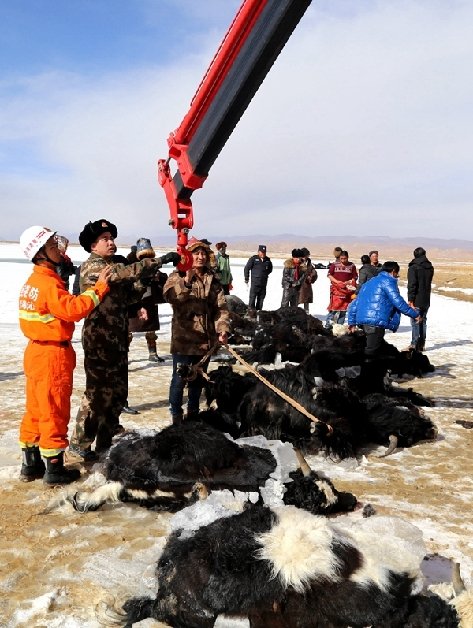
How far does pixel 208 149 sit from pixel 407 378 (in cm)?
521

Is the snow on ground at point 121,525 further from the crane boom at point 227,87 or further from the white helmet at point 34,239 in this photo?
the crane boom at point 227,87

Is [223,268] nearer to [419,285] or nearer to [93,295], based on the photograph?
[419,285]

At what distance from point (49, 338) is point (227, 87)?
147 inches

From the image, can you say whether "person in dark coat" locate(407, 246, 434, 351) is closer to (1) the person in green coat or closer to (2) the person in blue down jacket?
(2) the person in blue down jacket

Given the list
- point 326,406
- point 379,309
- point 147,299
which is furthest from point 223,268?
point 326,406

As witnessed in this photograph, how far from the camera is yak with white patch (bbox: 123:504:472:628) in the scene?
2283 mm

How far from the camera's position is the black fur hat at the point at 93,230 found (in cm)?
478

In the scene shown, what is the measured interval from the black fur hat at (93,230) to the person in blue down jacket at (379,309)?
4543 mm

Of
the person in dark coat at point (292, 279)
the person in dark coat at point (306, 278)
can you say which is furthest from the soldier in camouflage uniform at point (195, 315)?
the person in dark coat at point (306, 278)

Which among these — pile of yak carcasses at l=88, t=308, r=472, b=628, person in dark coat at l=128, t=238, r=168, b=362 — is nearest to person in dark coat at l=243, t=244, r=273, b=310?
person in dark coat at l=128, t=238, r=168, b=362

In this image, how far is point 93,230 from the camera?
4773mm

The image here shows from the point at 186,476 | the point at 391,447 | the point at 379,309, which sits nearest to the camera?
the point at 186,476

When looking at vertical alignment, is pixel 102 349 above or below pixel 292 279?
below

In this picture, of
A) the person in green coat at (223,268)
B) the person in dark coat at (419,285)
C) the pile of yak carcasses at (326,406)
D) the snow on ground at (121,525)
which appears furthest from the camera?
the person in green coat at (223,268)
